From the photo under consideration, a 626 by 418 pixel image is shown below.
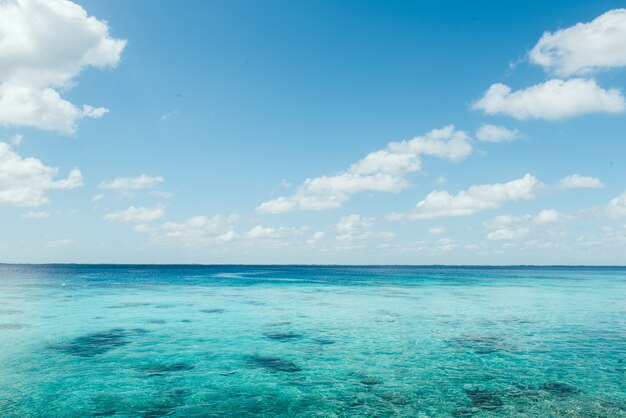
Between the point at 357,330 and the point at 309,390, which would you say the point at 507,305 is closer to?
the point at 357,330

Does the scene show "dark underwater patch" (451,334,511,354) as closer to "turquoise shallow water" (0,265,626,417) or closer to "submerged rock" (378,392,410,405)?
"turquoise shallow water" (0,265,626,417)

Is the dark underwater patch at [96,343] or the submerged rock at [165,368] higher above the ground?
the dark underwater patch at [96,343]

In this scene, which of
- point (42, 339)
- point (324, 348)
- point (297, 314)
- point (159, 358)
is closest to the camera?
point (159, 358)

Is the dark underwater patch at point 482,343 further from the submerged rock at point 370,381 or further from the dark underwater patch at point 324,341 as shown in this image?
the submerged rock at point 370,381

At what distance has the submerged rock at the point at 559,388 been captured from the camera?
51.8 feet

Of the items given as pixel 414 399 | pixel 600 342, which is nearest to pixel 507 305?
pixel 600 342

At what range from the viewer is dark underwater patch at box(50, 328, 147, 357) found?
22062 mm

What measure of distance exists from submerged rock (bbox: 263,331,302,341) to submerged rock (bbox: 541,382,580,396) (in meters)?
14.3

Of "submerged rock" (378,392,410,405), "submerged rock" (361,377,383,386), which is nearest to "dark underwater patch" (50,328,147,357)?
"submerged rock" (361,377,383,386)

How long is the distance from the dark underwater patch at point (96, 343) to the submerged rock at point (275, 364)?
8348mm

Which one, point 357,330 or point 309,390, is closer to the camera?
point 309,390

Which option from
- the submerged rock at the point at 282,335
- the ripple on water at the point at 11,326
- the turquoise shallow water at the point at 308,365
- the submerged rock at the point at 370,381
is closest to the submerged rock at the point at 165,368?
the turquoise shallow water at the point at 308,365

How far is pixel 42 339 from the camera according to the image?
24.8m

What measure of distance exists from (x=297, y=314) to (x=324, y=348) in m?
14.1
